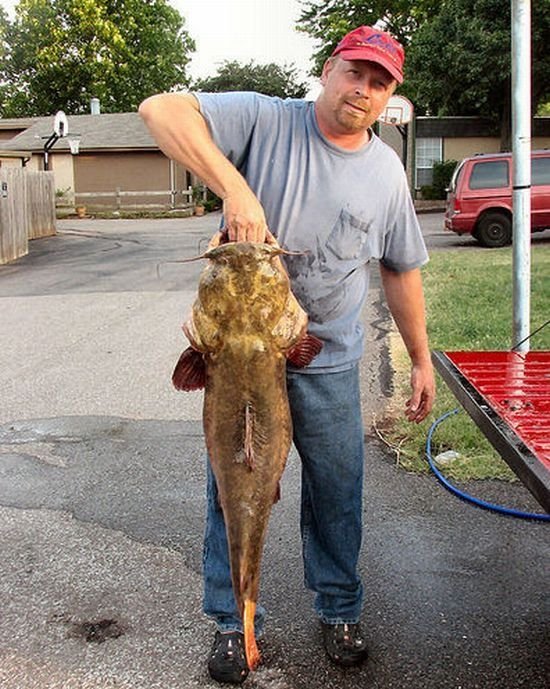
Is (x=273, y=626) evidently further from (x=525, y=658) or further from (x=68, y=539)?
(x=68, y=539)

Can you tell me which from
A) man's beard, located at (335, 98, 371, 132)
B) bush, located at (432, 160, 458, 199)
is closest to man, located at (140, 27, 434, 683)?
man's beard, located at (335, 98, 371, 132)

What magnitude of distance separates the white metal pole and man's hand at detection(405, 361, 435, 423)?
2571mm

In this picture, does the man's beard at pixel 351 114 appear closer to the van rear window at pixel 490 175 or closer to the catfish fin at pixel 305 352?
the catfish fin at pixel 305 352

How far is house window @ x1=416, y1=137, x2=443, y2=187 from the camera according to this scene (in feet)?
123

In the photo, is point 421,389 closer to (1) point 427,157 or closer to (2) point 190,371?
(2) point 190,371

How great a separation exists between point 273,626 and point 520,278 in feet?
10.8

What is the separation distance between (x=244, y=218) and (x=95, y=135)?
43.3 metres

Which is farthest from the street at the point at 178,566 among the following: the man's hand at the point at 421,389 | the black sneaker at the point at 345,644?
the man's hand at the point at 421,389

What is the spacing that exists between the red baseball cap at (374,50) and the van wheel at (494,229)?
16.6m

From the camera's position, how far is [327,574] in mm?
3195

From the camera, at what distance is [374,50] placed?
2639 mm

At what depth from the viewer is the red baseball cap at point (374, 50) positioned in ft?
8.64

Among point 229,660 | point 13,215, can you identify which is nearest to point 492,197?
point 13,215

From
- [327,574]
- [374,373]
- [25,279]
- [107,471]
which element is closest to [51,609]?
[327,574]
